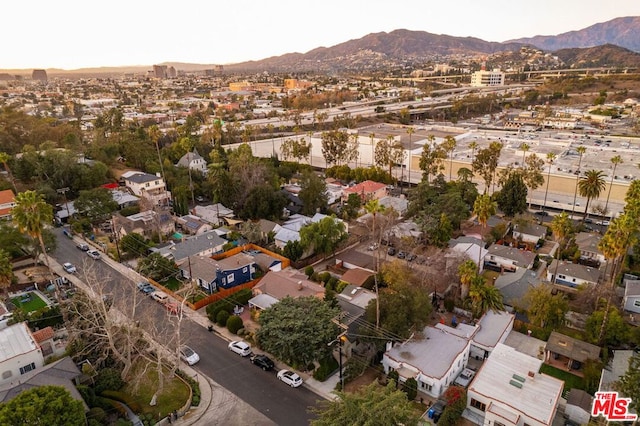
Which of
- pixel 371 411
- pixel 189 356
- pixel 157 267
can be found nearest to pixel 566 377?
pixel 371 411

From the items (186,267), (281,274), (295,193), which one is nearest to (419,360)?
(281,274)

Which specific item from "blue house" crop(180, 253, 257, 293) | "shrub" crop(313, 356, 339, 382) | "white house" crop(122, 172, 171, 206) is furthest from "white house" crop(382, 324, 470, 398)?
"white house" crop(122, 172, 171, 206)

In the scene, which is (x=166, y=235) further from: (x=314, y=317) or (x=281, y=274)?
(x=314, y=317)

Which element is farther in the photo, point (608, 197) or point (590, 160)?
point (590, 160)

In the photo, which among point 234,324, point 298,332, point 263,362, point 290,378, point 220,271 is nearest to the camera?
point 298,332

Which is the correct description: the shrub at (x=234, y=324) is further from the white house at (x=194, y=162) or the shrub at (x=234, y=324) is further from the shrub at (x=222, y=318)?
the white house at (x=194, y=162)

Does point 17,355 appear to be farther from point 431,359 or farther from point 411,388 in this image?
point 431,359

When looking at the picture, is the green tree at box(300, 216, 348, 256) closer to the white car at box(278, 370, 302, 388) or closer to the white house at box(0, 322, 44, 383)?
the white car at box(278, 370, 302, 388)
